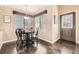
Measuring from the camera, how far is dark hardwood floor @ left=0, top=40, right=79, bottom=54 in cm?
250

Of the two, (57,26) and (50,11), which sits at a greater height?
(50,11)

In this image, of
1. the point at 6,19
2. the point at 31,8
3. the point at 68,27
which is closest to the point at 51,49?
the point at 68,27

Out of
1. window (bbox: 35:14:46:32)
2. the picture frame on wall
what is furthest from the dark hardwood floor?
the picture frame on wall

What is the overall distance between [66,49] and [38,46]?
2.40 feet

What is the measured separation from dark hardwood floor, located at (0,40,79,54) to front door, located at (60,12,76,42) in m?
0.16

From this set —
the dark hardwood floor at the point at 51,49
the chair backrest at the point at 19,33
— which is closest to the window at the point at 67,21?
the dark hardwood floor at the point at 51,49

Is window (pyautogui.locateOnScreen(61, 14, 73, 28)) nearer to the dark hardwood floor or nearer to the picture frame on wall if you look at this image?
the dark hardwood floor

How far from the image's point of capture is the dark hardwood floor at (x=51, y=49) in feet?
8.20

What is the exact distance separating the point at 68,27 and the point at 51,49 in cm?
74
